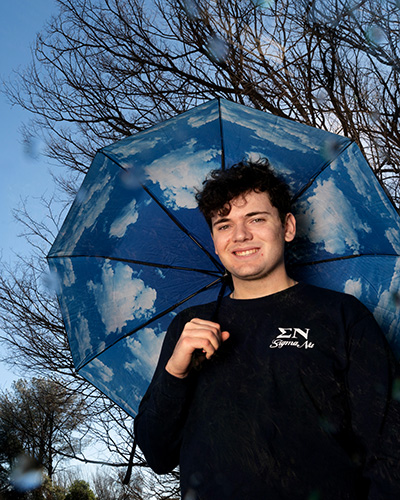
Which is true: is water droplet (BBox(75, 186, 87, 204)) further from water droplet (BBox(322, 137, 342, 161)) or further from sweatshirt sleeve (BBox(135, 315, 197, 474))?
water droplet (BBox(322, 137, 342, 161))

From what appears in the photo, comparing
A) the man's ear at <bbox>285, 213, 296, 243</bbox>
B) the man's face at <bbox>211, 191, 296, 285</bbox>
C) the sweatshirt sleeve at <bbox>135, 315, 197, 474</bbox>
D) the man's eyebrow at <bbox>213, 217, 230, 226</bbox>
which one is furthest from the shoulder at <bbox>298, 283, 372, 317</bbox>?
the sweatshirt sleeve at <bbox>135, 315, 197, 474</bbox>

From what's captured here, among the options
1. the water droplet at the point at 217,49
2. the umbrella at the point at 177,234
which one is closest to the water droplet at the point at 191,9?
the water droplet at the point at 217,49

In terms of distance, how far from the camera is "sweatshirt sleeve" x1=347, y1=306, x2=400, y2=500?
185cm

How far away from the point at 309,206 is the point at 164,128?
895 mm

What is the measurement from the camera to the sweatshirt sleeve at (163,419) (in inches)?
89.7

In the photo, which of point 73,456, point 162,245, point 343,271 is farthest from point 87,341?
point 73,456

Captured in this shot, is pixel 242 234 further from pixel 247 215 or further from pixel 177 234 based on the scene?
pixel 177 234

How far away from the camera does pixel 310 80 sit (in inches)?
226

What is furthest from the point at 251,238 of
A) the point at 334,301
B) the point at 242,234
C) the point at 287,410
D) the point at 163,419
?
the point at 163,419

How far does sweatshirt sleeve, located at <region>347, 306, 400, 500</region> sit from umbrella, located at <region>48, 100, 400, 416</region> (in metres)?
0.73

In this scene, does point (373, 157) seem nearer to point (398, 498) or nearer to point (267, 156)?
point (267, 156)

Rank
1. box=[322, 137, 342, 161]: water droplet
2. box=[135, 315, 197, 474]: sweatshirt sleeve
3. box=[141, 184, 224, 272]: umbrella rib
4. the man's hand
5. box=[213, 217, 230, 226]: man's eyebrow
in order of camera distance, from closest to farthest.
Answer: the man's hand, box=[135, 315, 197, 474]: sweatshirt sleeve, box=[213, 217, 230, 226]: man's eyebrow, box=[322, 137, 342, 161]: water droplet, box=[141, 184, 224, 272]: umbrella rib

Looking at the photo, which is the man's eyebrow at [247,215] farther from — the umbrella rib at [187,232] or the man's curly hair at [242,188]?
the umbrella rib at [187,232]

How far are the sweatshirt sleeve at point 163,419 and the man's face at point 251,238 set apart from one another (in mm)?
548
